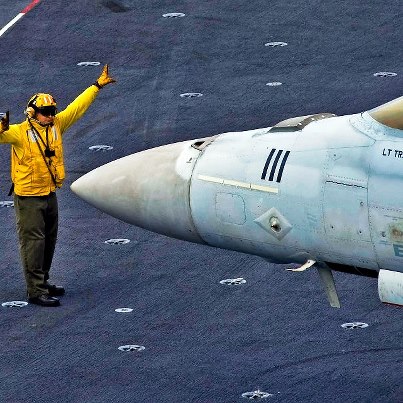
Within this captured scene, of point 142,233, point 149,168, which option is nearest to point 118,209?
point 149,168

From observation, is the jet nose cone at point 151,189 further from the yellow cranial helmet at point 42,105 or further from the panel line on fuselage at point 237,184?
the yellow cranial helmet at point 42,105

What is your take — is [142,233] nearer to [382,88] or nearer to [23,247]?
[23,247]

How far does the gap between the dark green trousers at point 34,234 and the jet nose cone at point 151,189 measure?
1883 millimetres

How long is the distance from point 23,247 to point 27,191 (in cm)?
Answer: 55

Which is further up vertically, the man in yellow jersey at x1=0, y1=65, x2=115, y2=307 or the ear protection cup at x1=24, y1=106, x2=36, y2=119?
the ear protection cup at x1=24, y1=106, x2=36, y2=119

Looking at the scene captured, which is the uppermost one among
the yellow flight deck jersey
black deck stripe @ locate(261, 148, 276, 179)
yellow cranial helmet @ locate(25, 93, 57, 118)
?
yellow cranial helmet @ locate(25, 93, 57, 118)

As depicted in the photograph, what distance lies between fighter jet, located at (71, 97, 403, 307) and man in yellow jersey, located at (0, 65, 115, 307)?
2.20 metres

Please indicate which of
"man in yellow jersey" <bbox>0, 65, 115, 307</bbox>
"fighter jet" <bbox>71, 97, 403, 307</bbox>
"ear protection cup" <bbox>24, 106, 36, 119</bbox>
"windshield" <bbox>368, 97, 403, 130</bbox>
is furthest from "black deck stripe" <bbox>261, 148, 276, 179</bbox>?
"ear protection cup" <bbox>24, 106, 36, 119</bbox>

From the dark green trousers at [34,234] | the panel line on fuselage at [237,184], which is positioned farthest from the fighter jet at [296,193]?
the dark green trousers at [34,234]

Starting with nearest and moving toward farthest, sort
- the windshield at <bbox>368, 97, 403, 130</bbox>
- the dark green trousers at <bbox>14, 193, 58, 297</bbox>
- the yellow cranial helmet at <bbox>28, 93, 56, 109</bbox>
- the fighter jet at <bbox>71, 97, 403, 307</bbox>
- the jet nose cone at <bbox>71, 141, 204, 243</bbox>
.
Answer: the fighter jet at <bbox>71, 97, 403, 307</bbox>, the windshield at <bbox>368, 97, 403, 130</bbox>, the jet nose cone at <bbox>71, 141, 204, 243</bbox>, the yellow cranial helmet at <bbox>28, 93, 56, 109</bbox>, the dark green trousers at <bbox>14, 193, 58, 297</bbox>

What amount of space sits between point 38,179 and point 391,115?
4.32 meters

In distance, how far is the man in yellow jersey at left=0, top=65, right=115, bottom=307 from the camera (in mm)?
16328

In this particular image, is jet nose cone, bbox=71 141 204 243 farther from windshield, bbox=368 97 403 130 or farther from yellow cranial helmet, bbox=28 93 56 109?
yellow cranial helmet, bbox=28 93 56 109

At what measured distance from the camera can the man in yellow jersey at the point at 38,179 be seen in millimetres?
16328
